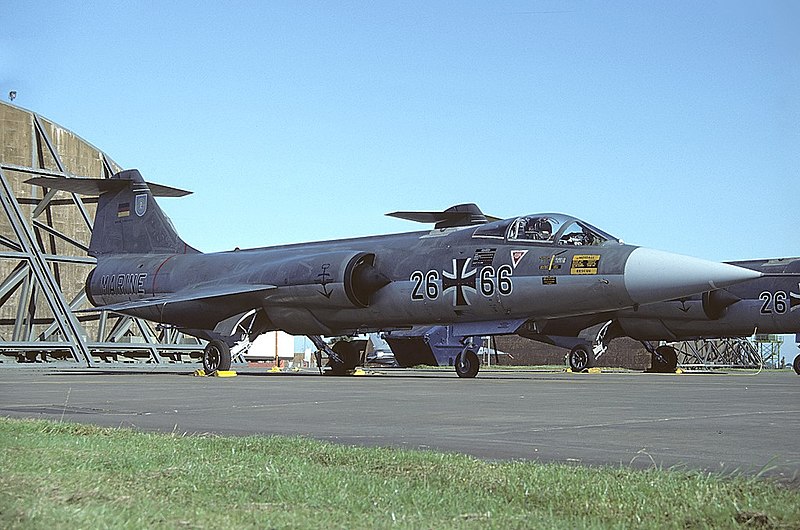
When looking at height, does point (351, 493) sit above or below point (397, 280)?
below

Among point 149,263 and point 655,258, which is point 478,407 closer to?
point 655,258

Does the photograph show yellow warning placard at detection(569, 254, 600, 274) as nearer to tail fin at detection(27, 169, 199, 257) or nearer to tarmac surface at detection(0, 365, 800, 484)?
tarmac surface at detection(0, 365, 800, 484)

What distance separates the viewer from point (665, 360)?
29.9 meters

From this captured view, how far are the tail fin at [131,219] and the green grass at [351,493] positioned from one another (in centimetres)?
2137

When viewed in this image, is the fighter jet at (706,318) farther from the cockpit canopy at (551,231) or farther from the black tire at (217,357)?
the black tire at (217,357)

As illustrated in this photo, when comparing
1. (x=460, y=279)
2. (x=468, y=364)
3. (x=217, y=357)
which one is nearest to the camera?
(x=460, y=279)

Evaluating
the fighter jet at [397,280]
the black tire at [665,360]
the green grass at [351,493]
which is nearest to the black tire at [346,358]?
the fighter jet at [397,280]

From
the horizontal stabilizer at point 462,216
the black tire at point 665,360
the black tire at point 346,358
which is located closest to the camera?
the black tire at point 346,358

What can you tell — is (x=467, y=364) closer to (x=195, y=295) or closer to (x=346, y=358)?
(x=346, y=358)

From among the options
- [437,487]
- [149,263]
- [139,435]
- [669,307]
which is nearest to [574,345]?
[669,307]

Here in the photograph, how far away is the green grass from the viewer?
3.40 metres

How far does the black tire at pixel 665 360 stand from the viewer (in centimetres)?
2966

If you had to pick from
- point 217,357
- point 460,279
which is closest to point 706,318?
point 460,279

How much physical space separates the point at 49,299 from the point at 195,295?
11581 mm
